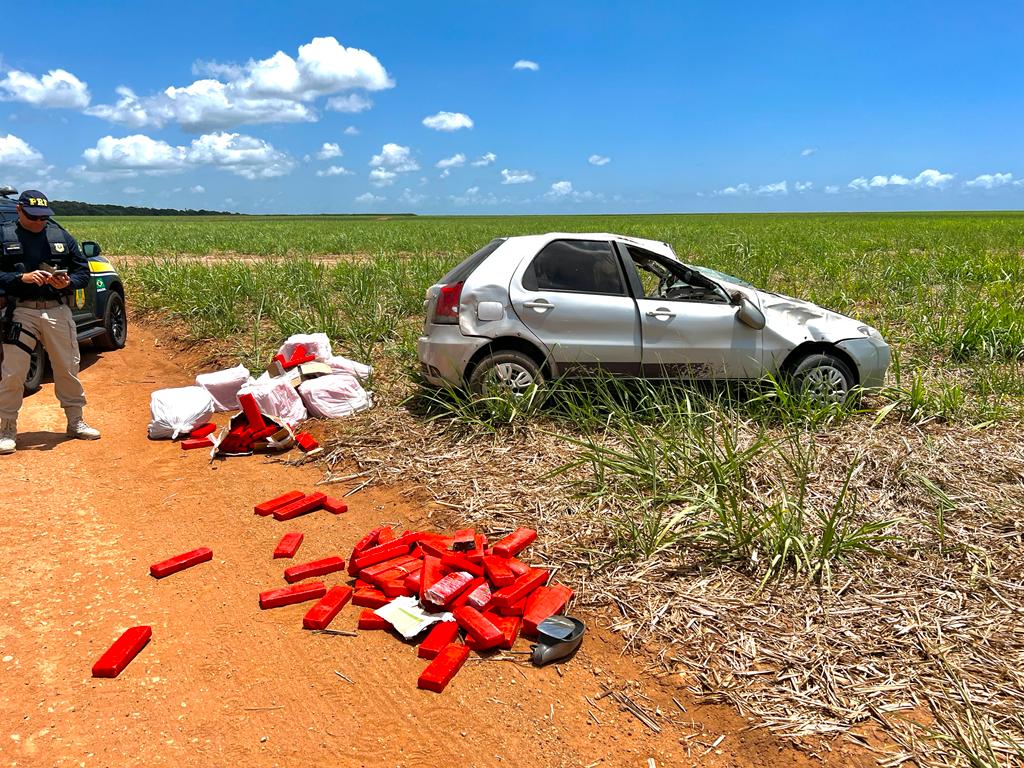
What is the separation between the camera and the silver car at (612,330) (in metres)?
5.57

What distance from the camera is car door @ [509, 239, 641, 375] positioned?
5.56 m

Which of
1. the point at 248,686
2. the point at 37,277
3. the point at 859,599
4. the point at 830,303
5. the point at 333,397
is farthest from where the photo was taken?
the point at 830,303

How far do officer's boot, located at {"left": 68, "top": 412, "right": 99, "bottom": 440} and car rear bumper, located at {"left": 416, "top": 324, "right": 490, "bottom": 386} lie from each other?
9.84 ft

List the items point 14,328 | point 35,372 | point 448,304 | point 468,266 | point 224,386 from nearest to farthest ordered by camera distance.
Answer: point 14,328 → point 448,304 → point 468,266 → point 224,386 → point 35,372

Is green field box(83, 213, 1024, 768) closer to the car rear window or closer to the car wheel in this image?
the car rear window

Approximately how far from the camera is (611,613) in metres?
3.30

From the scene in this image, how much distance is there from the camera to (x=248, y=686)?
2.83 meters

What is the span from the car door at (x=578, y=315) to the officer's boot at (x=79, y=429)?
12.7ft

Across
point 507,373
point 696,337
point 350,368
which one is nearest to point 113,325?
point 350,368

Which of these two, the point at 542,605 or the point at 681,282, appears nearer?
the point at 542,605

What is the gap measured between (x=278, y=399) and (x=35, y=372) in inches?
125

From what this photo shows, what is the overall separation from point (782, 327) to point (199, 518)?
183 inches

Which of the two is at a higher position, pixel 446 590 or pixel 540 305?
pixel 540 305

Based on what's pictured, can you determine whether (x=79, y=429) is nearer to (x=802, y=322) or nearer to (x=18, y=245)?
(x=18, y=245)
